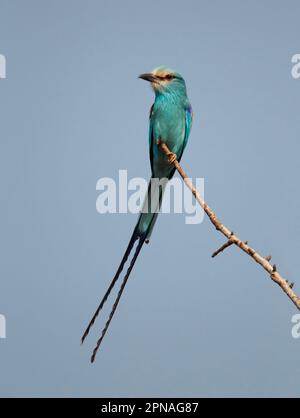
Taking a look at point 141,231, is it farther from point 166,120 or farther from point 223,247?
point 223,247

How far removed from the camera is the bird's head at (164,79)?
17.4 feet

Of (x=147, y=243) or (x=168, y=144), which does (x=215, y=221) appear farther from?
(x=168, y=144)

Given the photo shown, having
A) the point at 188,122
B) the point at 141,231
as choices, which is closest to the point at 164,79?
the point at 188,122

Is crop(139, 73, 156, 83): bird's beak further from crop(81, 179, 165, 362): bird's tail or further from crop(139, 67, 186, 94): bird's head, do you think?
crop(81, 179, 165, 362): bird's tail

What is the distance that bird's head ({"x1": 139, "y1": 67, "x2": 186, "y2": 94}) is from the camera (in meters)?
5.30

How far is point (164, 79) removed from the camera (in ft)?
17.4

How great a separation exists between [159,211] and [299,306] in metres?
2.59

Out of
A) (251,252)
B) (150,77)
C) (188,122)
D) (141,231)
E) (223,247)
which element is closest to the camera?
(251,252)

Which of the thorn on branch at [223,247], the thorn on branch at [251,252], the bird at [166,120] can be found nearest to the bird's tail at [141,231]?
the bird at [166,120]

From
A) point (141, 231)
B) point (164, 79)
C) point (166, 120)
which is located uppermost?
point (164, 79)

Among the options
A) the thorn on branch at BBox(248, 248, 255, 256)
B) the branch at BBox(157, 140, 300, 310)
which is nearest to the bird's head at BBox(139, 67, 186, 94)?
the branch at BBox(157, 140, 300, 310)

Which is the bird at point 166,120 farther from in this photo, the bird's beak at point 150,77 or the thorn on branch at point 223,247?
the thorn on branch at point 223,247

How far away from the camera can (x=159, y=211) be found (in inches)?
187

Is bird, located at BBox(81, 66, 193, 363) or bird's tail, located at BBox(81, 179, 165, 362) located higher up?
bird, located at BBox(81, 66, 193, 363)
